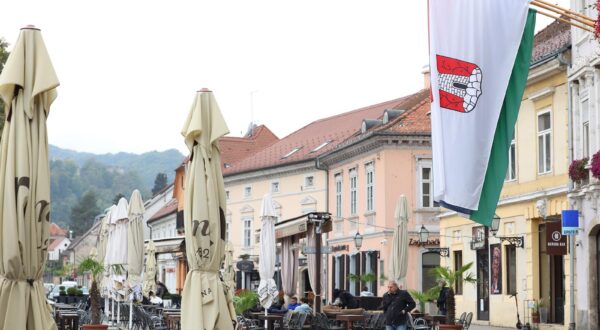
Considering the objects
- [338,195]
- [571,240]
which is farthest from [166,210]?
[571,240]

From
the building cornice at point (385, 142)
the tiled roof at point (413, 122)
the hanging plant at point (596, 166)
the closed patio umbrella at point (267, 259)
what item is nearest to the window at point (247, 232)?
the building cornice at point (385, 142)

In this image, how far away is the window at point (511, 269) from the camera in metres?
35.2

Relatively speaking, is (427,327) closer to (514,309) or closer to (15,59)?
(514,309)

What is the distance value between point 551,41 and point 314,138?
3219 centimetres

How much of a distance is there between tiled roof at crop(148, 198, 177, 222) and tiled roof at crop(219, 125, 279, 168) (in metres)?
8.50

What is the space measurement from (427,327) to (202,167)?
11679 millimetres

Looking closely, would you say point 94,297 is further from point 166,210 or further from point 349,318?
point 166,210

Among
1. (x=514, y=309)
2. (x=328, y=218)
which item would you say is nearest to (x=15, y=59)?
(x=328, y=218)

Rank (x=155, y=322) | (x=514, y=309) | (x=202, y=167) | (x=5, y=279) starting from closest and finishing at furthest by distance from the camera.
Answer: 1. (x=5, y=279)
2. (x=202, y=167)
3. (x=155, y=322)
4. (x=514, y=309)

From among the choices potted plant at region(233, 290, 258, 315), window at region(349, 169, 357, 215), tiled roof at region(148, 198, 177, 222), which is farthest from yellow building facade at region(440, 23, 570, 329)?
tiled roof at region(148, 198, 177, 222)

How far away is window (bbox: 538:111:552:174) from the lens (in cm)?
3288

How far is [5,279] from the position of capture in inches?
410

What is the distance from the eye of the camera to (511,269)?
35.6 m

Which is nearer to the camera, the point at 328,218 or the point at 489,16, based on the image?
the point at 489,16
